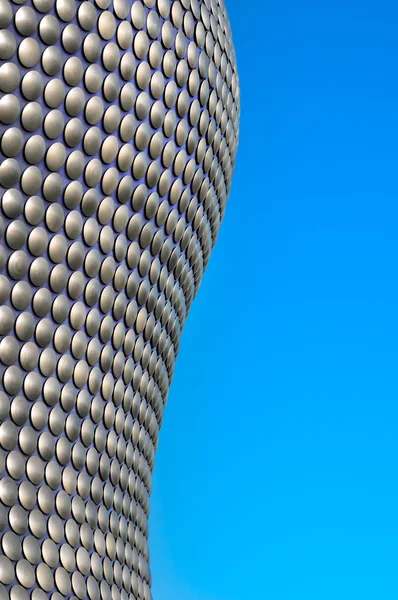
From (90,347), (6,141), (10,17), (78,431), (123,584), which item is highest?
(10,17)

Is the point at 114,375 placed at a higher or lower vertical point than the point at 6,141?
lower

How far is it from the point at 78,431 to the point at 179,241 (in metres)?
5.04

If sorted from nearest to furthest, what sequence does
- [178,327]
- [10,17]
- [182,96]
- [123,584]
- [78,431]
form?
[10,17] → [78,431] → [123,584] → [182,96] → [178,327]

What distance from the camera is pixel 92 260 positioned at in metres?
13.5

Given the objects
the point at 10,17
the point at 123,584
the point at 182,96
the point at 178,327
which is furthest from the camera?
the point at 178,327

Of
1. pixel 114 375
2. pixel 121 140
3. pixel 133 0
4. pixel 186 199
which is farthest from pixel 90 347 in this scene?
pixel 133 0

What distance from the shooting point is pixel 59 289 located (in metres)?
12.7

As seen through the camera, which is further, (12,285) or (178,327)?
(178,327)

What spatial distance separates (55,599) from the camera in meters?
12.0

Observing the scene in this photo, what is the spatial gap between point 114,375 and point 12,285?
3.69 metres

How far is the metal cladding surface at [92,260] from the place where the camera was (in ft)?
37.4

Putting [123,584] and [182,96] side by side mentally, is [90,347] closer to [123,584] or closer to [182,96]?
[123,584]

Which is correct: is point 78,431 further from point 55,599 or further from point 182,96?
point 182,96

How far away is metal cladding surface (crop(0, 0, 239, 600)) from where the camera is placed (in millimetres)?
11398
